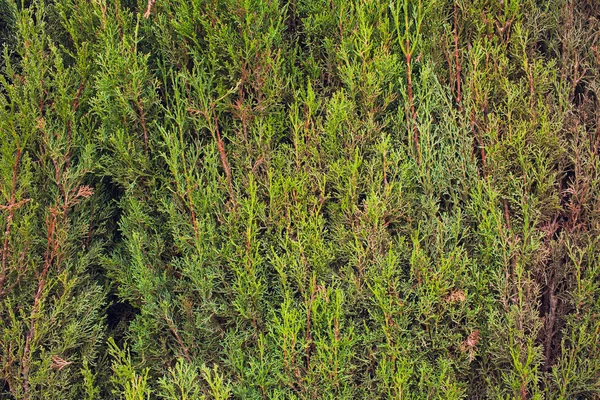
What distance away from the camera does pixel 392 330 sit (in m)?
3.34

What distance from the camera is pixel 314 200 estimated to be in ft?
11.2

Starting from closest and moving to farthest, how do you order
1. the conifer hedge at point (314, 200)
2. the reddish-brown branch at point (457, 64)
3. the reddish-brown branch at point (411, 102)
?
the conifer hedge at point (314, 200), the reddish-brown branch at point (411, 102), the reddish-brown branch at point (457, 64)

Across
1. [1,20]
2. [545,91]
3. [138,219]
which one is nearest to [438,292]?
[545,91]

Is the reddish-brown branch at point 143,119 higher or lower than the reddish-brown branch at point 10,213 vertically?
higher

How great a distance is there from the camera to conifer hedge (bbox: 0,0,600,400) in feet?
11.0

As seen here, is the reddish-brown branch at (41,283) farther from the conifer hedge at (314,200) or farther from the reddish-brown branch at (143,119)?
the reddish-brown branch at (143,119)

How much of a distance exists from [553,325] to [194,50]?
2983 millimetres

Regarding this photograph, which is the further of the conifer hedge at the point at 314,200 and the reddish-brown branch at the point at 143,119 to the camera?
the reddish-brown branch at the point at 143,119

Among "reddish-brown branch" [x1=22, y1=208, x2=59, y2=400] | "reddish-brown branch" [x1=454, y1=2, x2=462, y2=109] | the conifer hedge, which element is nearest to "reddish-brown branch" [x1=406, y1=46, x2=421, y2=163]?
the conifer hedge

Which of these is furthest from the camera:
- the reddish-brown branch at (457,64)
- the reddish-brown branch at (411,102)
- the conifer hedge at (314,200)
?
the reddish-brown branch at (457,64)

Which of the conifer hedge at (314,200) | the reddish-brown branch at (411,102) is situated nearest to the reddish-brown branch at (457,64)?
the conifer hedge at (314,200)

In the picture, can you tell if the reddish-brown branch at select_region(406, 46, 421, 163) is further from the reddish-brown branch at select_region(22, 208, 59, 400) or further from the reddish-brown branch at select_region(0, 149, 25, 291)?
the reddish-brown branch at select_region(0, 149, 25, 291)

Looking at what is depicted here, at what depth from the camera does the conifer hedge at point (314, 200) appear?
3338 millimetres

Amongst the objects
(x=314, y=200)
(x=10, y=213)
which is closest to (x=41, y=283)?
(x=10, y=213)
